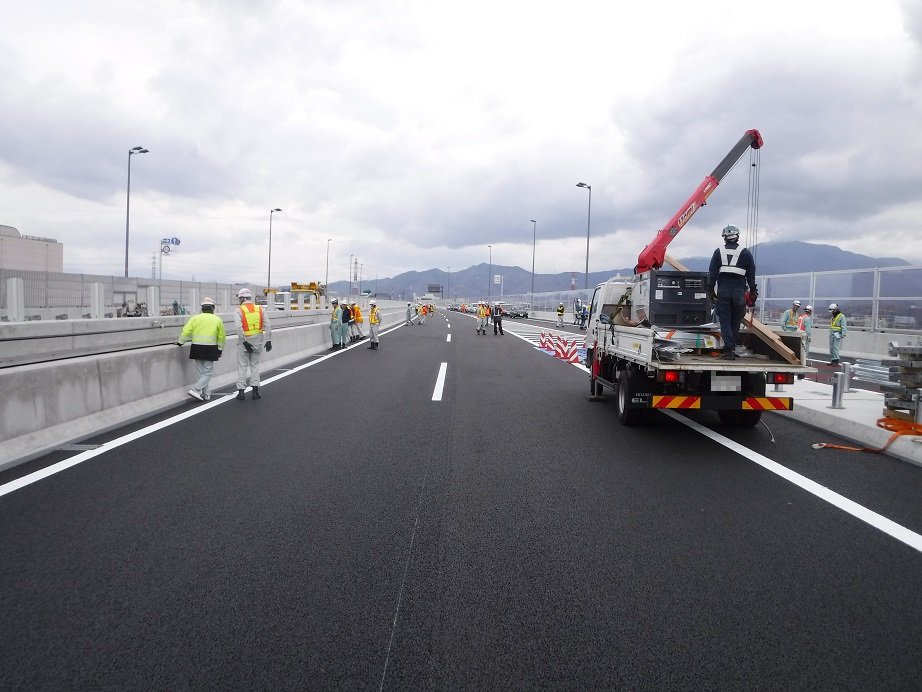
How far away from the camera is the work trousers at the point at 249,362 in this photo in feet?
37.4

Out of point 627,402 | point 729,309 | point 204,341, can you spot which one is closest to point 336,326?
point 204,341

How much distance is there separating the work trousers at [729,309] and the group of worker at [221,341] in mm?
7118

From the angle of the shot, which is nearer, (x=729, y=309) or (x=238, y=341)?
(x=729, y=309)

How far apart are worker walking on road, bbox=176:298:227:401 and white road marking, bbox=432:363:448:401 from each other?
144 inches

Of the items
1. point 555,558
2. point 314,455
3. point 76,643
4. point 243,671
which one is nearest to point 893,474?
point 555,558

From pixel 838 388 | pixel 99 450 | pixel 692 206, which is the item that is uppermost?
pixel 692 206

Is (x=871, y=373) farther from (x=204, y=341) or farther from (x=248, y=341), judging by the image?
(x=204, y=341)

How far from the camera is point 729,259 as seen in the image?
8859 mm

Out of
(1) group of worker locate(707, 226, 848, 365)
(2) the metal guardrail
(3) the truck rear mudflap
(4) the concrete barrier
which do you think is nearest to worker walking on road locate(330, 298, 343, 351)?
(4) the concrete barrier

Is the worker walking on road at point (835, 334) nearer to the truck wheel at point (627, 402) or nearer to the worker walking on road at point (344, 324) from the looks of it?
the truck wheel at point (627, 402)

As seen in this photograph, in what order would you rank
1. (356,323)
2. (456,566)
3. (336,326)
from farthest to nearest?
(356,323) < (336,326) < (456,566)

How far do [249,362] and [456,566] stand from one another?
840 cm

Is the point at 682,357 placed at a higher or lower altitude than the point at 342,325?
higher

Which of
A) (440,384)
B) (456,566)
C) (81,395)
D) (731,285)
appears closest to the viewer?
(456,566)
